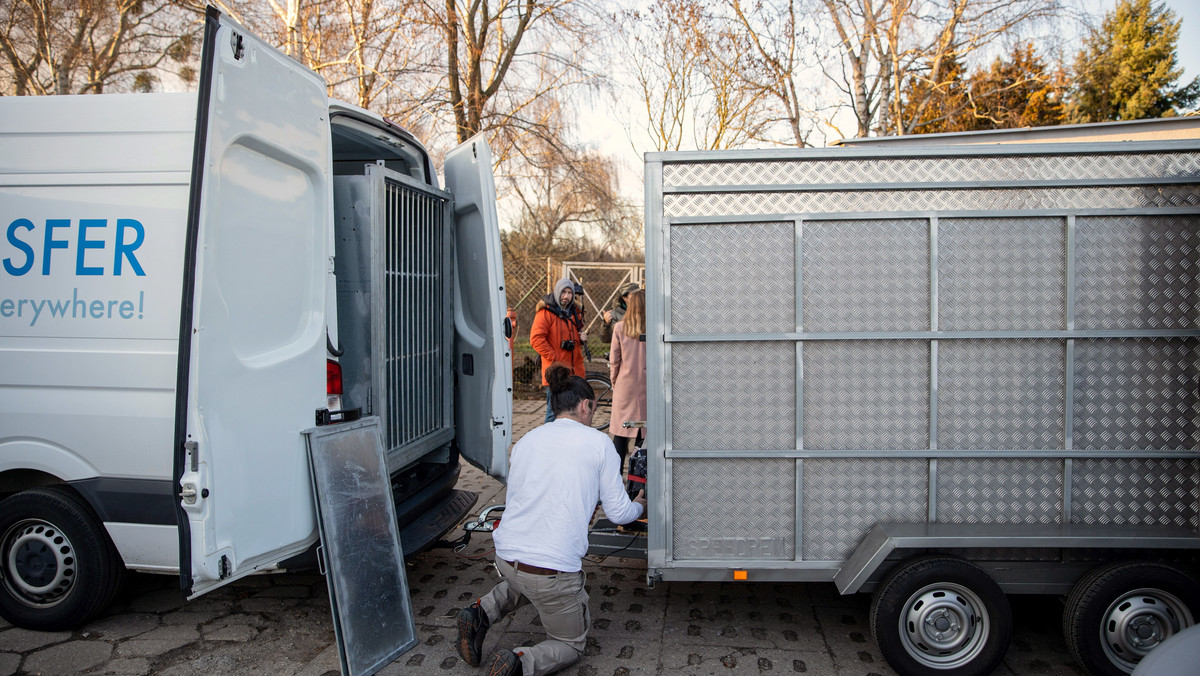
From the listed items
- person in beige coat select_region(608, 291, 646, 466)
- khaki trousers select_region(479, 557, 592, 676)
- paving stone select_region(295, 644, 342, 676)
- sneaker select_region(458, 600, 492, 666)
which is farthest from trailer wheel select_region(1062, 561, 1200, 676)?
paving stone select_region(295, 644, 342, 676)

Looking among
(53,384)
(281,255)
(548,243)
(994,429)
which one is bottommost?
(994,429)

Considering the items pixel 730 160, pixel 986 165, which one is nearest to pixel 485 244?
pixel 730 160

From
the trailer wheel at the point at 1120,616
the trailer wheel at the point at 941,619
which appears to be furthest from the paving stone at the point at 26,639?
the trailer wheel at the point at 1120,616

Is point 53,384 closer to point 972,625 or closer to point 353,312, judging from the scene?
point 353,312

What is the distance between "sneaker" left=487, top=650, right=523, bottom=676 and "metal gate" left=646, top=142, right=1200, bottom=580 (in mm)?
755

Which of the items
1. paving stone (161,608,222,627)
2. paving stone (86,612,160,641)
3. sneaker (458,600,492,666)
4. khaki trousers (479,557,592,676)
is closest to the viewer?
khaki trousers (479,557,592,676)

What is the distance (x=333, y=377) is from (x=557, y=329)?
3.29 meters

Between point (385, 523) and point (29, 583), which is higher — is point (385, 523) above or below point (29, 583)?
above

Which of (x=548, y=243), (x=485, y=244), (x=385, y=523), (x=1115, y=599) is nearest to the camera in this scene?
(x=1115, y=599)

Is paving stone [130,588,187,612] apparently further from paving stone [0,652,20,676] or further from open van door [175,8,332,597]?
open van door [175,8,332,597]

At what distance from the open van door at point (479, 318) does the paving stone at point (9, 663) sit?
8.14 ft

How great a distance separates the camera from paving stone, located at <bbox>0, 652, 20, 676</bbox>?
125 inches

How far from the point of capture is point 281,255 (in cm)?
316

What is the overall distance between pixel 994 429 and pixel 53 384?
4450 millimetres
